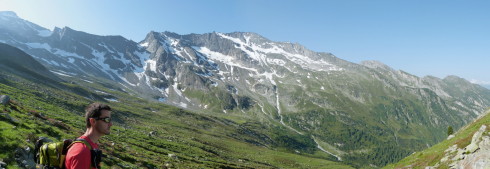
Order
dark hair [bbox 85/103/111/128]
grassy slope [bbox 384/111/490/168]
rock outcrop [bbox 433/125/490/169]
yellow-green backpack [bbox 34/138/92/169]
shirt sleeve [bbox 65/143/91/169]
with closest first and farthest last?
shirt sleeve [bbox 65/143/91/169] < yellow-green backpack [bbox 34/138/92/169] < dark hair [bbox 85/103/111/128] < rock outcrop [bbox 433/125/490/169] < grassy slope [bbox 384/111/490/168]

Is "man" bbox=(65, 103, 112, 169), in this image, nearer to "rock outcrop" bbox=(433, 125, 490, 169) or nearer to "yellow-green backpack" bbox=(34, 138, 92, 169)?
"yellow-green backpack" bbox=(34, 138, 92, 169)

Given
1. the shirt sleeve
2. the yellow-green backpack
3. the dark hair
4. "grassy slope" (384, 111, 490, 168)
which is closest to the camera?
the shirt sleeve

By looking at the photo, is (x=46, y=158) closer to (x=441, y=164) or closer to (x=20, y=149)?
(x=20, y=149)

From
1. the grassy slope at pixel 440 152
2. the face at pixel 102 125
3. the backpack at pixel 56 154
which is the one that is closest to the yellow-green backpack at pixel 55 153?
the backpack at pixel 56 154

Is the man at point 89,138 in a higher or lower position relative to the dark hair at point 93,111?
lower

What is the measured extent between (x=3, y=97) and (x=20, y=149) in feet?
79.5

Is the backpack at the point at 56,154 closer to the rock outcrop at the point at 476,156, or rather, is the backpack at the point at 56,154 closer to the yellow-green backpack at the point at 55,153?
the yellow-green backpack at the point at 55,153

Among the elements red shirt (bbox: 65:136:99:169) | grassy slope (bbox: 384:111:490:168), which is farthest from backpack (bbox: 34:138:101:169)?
grassy slope (bbox: 384:111:490:168)

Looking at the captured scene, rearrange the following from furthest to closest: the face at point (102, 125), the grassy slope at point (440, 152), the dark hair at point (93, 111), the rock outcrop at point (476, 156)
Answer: the grassy slope at point (440, 152), the rock outcrop at point (476, 156), the face at point (102, 125), the dark hair at point (93, 111)

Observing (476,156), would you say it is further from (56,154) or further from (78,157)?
(56,154)

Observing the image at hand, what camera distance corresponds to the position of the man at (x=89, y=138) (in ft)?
24.1

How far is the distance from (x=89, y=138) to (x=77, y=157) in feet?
2.75

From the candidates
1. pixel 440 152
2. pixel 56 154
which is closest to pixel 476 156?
pixel 440 152

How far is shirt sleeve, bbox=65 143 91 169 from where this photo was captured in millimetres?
7297
